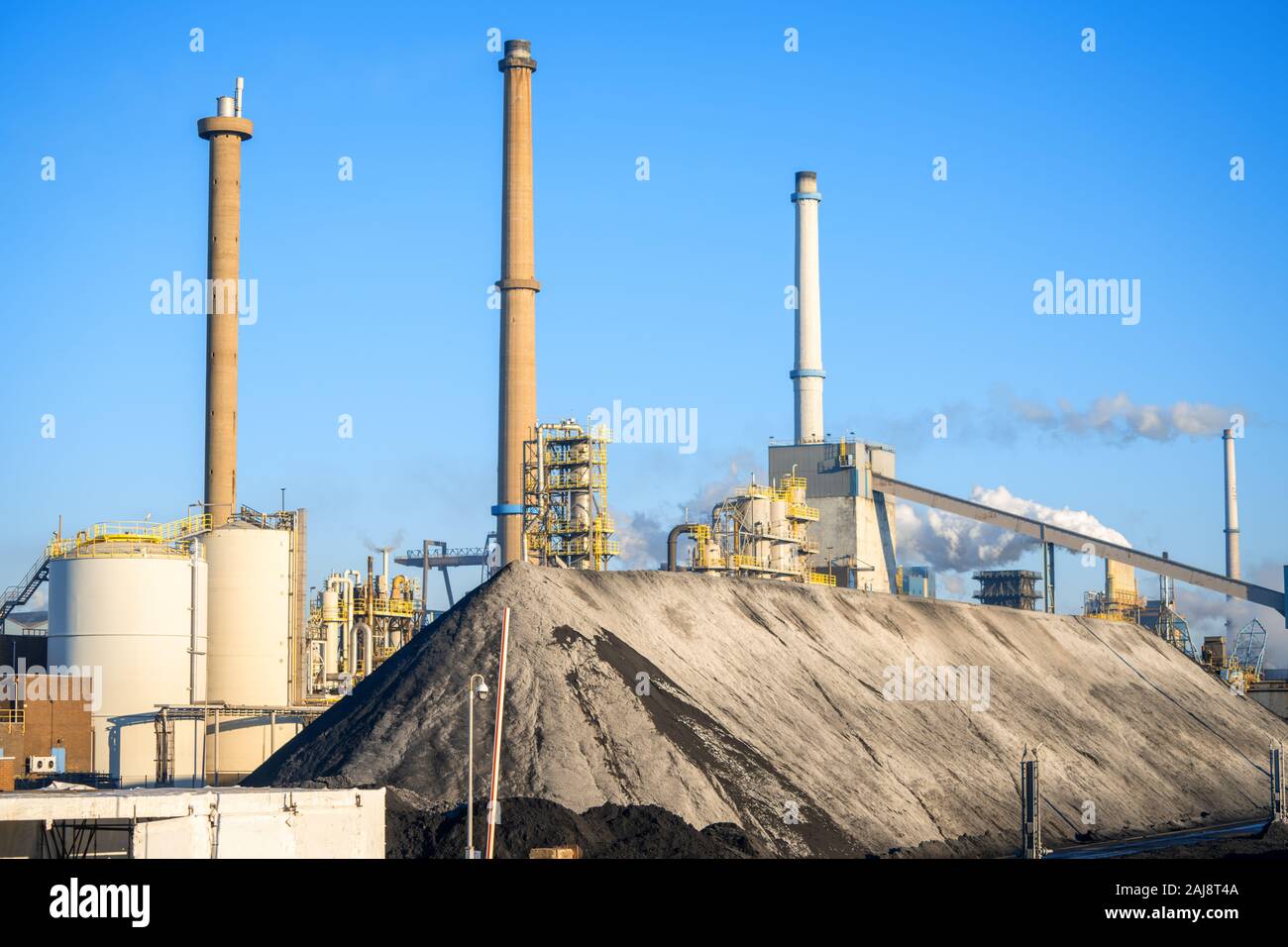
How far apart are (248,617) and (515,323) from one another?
2068cm

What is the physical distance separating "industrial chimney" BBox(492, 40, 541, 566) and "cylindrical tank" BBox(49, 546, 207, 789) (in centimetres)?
1940

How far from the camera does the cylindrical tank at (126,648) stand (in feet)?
159

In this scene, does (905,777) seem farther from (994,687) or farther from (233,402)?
(233,402)

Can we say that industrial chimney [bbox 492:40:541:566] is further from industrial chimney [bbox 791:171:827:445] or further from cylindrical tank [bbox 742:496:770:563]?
industrial chimney [bbox 791:171:827:445]

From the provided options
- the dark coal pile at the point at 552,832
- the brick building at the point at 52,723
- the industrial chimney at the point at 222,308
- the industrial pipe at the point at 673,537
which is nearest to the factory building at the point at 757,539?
the industrial pipe at the point at 673,537

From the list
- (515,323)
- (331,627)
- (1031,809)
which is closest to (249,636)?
(331,627)

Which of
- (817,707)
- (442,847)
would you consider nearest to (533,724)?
(442,847)

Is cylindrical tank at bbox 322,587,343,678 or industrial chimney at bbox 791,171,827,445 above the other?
industrial chimney at bbox 791,171,827,445

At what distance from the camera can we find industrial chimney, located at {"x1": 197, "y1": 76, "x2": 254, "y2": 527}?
61625 mm

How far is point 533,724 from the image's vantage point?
38969 mm

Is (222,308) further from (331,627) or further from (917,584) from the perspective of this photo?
(917,584)

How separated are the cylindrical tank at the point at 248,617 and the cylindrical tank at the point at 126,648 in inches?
102

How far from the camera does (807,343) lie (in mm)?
84750

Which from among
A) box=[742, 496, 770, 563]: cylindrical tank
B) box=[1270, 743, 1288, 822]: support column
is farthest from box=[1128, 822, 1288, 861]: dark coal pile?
box=[742, 496, 770, 563]: cylindrical tank
